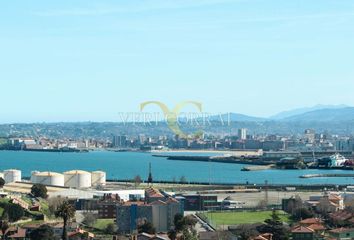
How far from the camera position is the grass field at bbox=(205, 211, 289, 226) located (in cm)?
1605

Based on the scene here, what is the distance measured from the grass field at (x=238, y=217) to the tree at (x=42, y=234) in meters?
3.84

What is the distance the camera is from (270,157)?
167ft

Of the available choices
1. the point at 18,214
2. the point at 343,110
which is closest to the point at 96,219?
the point at 18,214

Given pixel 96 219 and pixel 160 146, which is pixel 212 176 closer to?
pixel 96 219

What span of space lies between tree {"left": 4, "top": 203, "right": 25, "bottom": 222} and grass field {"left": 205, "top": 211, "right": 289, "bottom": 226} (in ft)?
11.6

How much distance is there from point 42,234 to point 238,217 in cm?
557

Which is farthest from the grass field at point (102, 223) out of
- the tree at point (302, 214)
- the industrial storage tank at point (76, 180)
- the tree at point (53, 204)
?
the industrial storage tank at point (76, 180)

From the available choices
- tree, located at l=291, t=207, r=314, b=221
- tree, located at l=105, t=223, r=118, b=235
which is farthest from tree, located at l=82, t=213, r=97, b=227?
tree, located at l=291, t=207, r=314, b=221

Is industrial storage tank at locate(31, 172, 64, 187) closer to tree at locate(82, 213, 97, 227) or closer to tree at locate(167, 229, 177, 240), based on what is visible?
tree at locate(82, 213, 97, 227)

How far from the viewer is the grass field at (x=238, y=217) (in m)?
16.1

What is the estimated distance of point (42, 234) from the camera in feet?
41.0

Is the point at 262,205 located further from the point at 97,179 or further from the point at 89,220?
the point at 97,179

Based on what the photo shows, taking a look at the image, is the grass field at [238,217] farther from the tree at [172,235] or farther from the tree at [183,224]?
the tree at [172,235]

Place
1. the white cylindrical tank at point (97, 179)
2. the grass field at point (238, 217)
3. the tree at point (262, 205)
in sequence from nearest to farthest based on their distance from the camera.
→ 1. the grass field at point (238, 217)
2. the tree at point (262, 205)
3. the white cylindrical tank at point (97, 179)
